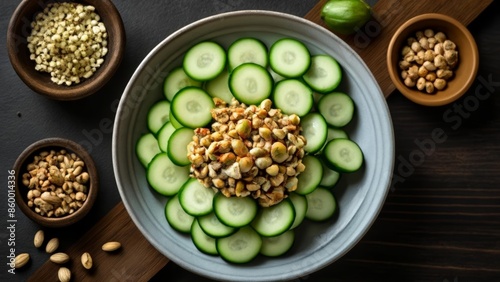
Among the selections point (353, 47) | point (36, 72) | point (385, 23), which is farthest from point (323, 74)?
point (36, 72)

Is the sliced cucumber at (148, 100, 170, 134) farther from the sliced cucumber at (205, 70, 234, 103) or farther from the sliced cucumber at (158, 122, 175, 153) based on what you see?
the sliced cucumber at (205, 70, 234, 103)

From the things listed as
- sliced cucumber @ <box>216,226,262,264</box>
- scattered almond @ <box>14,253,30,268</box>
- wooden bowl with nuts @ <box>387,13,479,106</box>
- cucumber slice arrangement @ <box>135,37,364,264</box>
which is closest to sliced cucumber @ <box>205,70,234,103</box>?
cucumber slice arrangement @ <box>135,37,364,264</box>

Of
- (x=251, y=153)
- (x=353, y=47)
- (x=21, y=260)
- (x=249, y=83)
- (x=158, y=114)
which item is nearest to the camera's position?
(x=251, y=153)

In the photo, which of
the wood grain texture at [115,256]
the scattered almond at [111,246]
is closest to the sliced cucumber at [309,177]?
the wood grain texture at [115,256]

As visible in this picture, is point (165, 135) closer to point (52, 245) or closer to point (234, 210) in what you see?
point (234, 210)

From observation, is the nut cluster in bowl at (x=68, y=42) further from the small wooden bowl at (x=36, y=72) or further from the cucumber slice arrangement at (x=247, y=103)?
the cucumber slice arrangement at (x=247, y=103)

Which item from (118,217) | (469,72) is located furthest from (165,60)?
(469,72)
